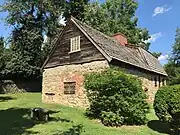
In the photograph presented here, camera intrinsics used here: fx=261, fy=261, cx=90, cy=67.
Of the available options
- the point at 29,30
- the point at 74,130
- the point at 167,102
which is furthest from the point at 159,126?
the point at 29,30

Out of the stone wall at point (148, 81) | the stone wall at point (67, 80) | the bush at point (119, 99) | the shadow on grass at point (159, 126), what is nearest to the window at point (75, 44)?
the stone wall at point (67, 80)

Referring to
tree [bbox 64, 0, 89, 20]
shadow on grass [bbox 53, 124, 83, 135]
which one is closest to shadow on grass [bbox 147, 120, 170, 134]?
shadow on grass [bbox 53, 124, 83, 135]

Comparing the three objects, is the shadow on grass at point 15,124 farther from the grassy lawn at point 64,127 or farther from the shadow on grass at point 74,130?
the shadow on grass at point 74,130

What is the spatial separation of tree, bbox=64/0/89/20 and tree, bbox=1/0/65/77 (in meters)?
3.16

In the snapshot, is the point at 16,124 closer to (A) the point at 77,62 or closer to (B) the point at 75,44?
(A) the point at 77,62

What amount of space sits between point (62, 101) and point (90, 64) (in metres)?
4.51

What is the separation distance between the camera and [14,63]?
121ft

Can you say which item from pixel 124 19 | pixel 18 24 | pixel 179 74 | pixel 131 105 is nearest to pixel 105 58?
pixel 131 105

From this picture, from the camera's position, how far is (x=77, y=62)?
22.5m

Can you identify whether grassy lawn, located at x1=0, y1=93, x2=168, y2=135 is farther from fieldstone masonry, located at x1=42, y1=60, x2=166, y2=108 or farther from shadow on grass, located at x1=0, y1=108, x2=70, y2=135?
fieldstone masonry, located at x1=42, y1=60, x2=166, y2=108

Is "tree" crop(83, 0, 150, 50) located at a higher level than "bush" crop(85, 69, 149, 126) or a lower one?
higher

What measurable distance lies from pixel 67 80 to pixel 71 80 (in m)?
0.56

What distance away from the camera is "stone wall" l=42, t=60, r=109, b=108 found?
69.5ft

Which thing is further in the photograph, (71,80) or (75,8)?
(75,8)
